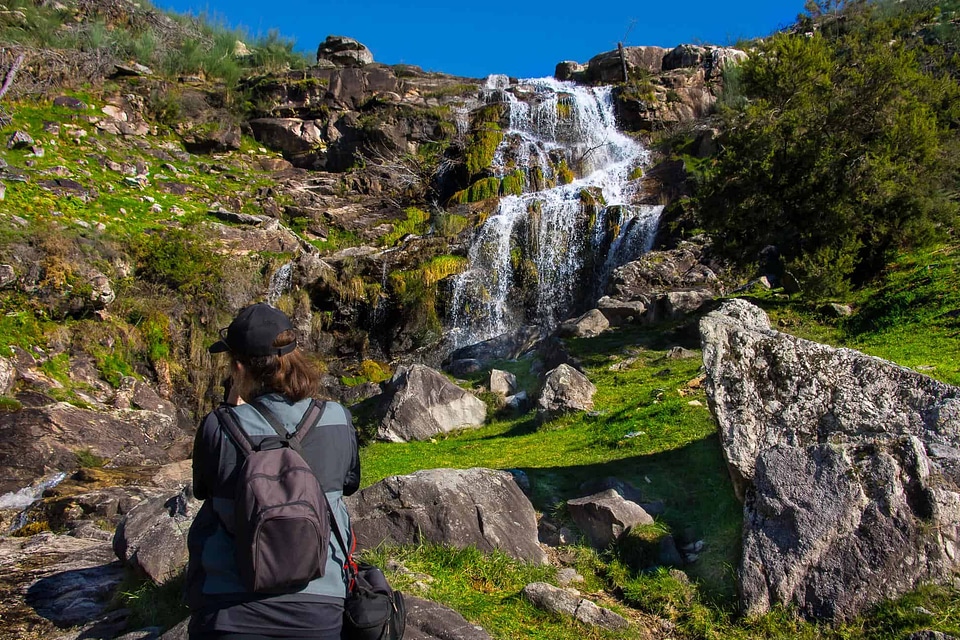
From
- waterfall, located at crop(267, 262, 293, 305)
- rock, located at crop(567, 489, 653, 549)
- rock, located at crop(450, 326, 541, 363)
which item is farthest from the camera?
waterfall, located at crop(267, 262, 293, 305)

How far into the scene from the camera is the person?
1995 mm

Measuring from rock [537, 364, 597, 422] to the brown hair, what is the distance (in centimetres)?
794

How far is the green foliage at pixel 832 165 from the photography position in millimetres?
11797

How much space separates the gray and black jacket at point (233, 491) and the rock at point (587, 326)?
40.3ft

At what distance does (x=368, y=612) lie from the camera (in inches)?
87.8

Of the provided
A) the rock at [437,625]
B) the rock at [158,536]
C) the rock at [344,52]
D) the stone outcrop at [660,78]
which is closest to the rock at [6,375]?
the rock at [158,536]

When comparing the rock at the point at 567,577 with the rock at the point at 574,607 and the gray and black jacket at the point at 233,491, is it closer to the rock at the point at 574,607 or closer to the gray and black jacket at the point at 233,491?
the rock at the point at 574,607

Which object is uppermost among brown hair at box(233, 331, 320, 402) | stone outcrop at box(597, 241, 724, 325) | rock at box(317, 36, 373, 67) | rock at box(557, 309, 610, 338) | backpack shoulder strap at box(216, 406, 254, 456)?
rock at box(317, 36, 373, 67)

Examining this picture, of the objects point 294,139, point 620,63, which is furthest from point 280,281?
point 620,63

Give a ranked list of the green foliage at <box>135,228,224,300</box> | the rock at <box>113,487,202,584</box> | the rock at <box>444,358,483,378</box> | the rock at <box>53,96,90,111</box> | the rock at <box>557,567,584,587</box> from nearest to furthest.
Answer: the rock at <box>557,567,584,587</box>, the rock at <box>113,487,202,584</box>, the rock at <box>444,358,483,378</box>, the green foliage at <box>135,228,224,300</box>, the rock at <box>53,96,90,111</box>

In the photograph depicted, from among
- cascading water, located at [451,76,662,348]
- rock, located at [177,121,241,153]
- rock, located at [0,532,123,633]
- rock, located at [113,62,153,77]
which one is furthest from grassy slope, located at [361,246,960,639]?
rock, located at [113,62,153,77]

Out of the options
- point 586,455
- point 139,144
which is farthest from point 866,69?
point 139,144

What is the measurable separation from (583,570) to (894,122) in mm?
11875

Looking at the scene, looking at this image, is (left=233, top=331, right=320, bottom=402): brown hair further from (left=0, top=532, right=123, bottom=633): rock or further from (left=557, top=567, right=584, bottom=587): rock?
(left=0, top=532, right=123, bottom=633): rock
